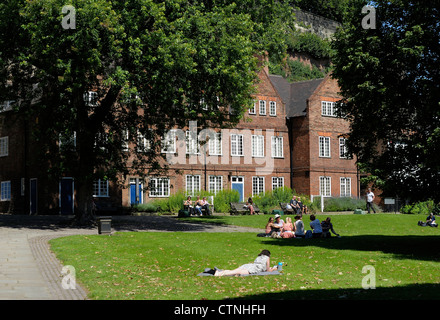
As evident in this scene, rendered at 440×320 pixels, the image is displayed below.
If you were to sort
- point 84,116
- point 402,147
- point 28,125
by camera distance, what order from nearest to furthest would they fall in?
point 402,147 → point 84,116 → point 28,125

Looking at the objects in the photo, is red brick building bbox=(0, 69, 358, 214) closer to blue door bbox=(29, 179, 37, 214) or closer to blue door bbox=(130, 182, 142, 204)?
blue door bbox=(130, 182, 142, 204)

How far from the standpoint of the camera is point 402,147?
19.0m

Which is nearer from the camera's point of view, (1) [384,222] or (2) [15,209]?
(1) [384,222]

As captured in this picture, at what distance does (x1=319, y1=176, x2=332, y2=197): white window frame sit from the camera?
1954 inches

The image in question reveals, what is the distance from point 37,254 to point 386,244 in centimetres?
1225

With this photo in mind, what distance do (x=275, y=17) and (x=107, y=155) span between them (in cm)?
1132

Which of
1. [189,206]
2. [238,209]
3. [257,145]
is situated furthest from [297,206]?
[257,145]

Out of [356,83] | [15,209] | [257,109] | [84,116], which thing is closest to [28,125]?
[15,209]

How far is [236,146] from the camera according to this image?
4816 centimetres

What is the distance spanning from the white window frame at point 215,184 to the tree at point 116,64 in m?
18.0

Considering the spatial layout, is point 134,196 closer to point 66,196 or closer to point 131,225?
point 66,196

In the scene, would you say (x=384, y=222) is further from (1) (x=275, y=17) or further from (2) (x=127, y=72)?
(2) (x=127, y=72)

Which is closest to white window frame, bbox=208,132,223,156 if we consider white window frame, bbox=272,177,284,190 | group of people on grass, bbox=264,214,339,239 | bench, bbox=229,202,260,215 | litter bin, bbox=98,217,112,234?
white window frame, bbox=272,177,284,190

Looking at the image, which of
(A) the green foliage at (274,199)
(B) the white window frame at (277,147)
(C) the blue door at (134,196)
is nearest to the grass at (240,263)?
(A) the green foliage at (274,199)
